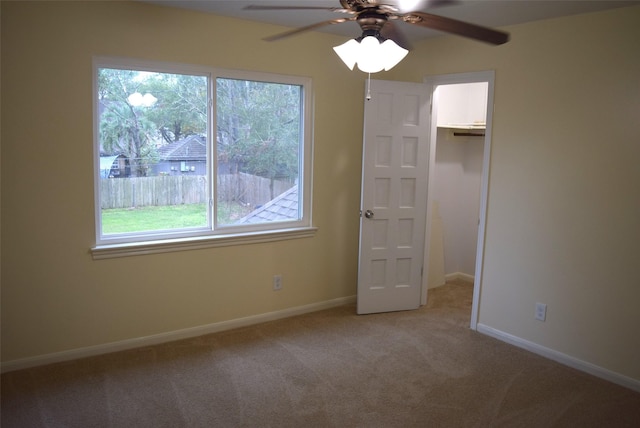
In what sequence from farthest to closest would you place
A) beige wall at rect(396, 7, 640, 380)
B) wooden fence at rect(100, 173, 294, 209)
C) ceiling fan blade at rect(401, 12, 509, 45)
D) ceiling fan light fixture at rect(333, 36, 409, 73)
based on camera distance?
wooden fence at rect(100, 173, 294, 209) → beige wall at rect(396, 7, 640, 380) → ceiling fan light fixture at rect(333, 36, 409, 73) → ceiling fan blade at rect(401, 12, 509, 45)

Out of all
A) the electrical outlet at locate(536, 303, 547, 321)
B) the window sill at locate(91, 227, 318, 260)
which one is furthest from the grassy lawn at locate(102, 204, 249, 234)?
the electrical outlet at locate(536, 303, 547, 321)

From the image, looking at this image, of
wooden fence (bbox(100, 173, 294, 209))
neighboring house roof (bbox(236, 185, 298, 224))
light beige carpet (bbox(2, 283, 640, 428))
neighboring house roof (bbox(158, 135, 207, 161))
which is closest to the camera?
light beige carpet (bbox(2, 283, 640, 428))

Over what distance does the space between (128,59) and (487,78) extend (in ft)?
8.88

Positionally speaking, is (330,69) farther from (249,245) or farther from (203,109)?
(249,245)

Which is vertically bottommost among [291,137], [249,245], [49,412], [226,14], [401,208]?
[49,412]

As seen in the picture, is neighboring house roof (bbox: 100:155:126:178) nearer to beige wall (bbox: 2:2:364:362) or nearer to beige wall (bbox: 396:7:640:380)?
beige wall (bbox: 2:2:364:362)

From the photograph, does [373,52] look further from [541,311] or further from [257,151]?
[541,311]

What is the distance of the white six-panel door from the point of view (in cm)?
420

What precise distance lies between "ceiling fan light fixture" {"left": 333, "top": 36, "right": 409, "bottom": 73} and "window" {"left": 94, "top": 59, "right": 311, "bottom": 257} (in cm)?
180

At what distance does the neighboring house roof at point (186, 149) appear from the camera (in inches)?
142

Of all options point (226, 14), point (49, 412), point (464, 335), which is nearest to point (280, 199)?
point (226, 14)

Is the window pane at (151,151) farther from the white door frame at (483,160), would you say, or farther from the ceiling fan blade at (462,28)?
the ceiling fan blade at (462,28)

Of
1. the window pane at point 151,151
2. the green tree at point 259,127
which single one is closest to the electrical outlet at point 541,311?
the green tree at point 259,127

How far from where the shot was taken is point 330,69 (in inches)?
166
